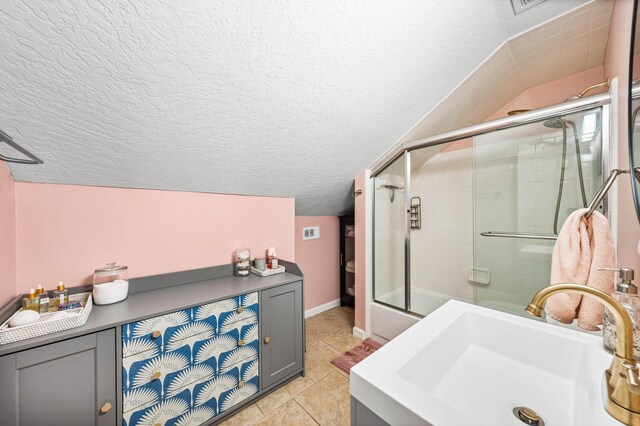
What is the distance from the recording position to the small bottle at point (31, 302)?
111 cm

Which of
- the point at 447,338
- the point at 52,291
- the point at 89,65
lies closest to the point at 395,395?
the point at 447,338

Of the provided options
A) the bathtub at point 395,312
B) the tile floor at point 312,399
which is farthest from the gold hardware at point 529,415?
the bathtub at point 395,312

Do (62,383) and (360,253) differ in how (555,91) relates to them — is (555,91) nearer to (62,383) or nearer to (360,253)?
(360,253)

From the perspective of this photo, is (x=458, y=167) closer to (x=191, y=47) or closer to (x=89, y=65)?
(x=191, y=47)

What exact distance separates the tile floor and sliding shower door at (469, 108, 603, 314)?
1.24 metres

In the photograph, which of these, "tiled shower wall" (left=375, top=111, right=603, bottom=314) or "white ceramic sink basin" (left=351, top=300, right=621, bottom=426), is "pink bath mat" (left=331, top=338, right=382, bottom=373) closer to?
"tiled shower wall" (left=375, top=111, right=603, bottom=314)

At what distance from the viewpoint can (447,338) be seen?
0.83 metres

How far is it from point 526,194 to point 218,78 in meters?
2.01

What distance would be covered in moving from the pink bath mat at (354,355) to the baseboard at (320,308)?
2.40 ft

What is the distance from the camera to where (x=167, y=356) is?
122cm

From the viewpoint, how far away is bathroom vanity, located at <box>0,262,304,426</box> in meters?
0.94

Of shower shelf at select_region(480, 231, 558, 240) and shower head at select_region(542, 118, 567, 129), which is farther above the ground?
shower head at select_region(542, 118, 567, 129)

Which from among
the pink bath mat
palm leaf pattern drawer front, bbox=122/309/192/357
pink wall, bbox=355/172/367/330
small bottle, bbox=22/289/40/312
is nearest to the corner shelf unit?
pink wall, bbox=355/172/367/330

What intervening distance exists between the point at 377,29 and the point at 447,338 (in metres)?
1.31
